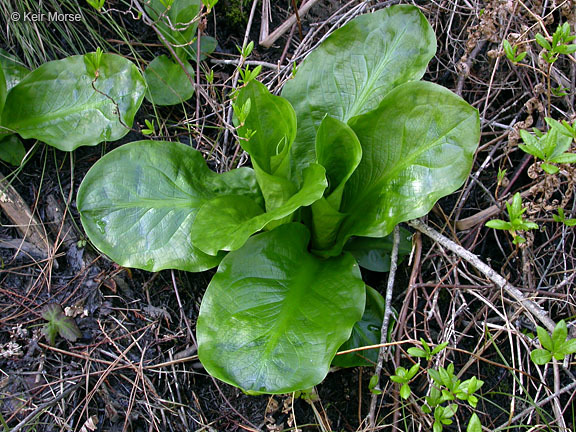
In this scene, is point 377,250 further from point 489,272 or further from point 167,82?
point 167,82

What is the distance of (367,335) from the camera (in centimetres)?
152

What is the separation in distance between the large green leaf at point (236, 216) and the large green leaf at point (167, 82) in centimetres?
56

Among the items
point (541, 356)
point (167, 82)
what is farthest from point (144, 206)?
point (541, 356)

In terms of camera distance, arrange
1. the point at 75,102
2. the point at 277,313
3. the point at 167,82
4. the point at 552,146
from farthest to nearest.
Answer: the point at 167,82 < the point at 75,102 < the point at 277,313 < the point at 552,146

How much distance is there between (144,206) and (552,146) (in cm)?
117

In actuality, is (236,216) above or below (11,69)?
below

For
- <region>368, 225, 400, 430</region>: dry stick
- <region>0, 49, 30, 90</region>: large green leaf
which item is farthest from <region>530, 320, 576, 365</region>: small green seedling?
<region>0, 49, 30, 90</region>: large green leaf

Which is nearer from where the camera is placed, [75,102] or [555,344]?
[555,344]

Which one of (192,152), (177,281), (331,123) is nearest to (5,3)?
Result: (192,152)

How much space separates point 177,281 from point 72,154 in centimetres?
62

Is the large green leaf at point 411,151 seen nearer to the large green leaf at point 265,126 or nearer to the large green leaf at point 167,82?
the large green leaf at point 265,126

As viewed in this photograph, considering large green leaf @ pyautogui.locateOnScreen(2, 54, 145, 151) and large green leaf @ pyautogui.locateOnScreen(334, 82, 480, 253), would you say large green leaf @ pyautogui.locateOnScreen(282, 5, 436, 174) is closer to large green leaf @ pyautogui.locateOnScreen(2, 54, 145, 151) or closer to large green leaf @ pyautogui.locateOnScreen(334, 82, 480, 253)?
large green leaf @ pyautogui.locateOnScreen(334, 82, 480, 253)

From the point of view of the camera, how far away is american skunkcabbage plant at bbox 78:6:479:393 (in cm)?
133

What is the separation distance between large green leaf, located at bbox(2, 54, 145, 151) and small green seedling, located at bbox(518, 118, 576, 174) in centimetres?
125
